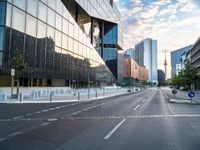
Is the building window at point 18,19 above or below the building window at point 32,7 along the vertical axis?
below

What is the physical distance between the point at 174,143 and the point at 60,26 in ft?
118

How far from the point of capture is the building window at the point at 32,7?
30.3 m

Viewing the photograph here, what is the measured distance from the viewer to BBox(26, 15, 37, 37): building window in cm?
3005

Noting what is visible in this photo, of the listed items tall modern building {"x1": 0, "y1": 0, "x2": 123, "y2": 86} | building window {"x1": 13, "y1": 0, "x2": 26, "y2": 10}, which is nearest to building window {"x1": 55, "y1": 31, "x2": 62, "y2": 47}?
tall modern building {"x1": 0, "y1": 0, "x2": 123, "y2": 86}

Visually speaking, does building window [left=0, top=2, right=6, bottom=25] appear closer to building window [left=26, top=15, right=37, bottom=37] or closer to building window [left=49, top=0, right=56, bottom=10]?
building window [left=26, top=15, right=37, bottom=37]

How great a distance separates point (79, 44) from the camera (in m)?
48.7

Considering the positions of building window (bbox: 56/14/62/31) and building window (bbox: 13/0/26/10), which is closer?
building window (bbox: 13/0/26/10)

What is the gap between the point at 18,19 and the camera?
28172mm

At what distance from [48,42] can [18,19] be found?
Answer: 7.72 m

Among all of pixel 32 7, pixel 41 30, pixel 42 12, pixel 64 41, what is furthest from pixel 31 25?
pixel 64 41

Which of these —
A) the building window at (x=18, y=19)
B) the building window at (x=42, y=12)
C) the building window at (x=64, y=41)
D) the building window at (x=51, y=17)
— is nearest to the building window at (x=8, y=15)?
the building window at (x=18, y=19)

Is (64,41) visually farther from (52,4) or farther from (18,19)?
(18,19)

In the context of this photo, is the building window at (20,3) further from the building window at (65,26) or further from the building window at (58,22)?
the building window at (65,26)

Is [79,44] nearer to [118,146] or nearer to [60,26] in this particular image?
[60,26]
